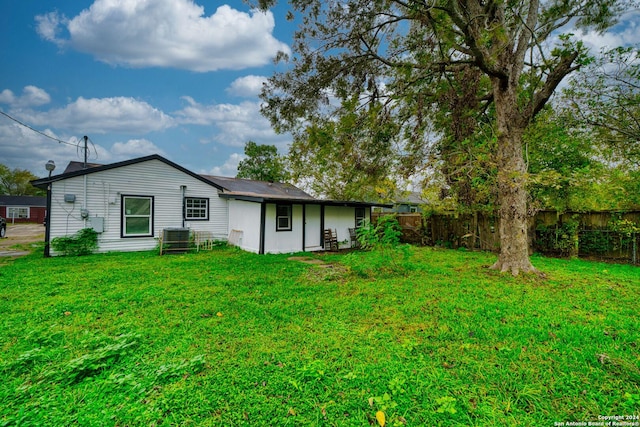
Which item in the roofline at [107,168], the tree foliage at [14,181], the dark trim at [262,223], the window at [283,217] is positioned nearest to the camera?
the roofline at [107,168]

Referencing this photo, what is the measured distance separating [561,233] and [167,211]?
1368 cm

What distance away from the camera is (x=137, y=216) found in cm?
979

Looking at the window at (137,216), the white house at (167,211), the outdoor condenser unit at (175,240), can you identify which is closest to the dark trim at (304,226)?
the white house at (167,211)

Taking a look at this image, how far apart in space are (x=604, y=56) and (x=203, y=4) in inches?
426

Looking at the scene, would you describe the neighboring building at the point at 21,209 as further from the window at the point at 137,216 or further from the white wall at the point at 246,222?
the white wall at the point at 246,222

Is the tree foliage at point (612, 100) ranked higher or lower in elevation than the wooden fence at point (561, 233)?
higher

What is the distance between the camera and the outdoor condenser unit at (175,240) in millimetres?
9531

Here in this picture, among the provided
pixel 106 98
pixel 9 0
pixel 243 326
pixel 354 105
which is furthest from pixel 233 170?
pixel 243 326

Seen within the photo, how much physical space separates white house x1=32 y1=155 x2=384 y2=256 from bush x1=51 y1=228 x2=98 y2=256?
0.18m

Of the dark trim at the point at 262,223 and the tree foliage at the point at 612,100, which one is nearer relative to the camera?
the tree foliage at the point at 612,100

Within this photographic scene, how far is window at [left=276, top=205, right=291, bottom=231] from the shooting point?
10.0 meters

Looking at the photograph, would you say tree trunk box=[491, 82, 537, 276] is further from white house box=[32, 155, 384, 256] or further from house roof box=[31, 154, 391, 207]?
white house box=[32, 155, 384, 256]

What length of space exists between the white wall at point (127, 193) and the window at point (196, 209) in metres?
0.17

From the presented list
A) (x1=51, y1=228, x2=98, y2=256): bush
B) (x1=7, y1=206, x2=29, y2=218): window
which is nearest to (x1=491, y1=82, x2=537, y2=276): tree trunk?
(x1=51, y1=228, x2=98, y2=256): bush
